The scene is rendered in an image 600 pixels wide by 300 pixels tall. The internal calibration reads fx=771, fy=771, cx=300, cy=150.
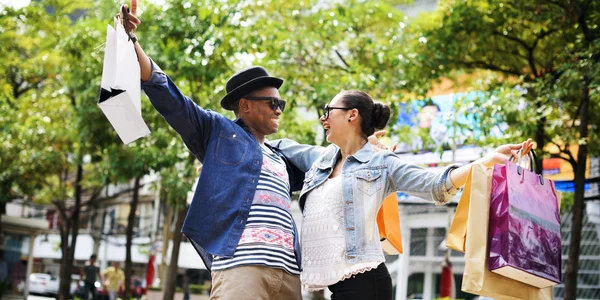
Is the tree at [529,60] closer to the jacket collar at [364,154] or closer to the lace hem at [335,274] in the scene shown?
the jacket collar at [364,154]

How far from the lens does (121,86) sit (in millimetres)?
3301

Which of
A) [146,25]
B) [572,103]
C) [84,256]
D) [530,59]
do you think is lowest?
[84,256]

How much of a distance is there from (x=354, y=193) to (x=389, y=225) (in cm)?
46

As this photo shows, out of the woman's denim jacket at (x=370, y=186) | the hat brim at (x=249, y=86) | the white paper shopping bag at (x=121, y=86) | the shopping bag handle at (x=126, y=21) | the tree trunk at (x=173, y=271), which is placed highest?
the shopping bag handle at (x=126, y=21)

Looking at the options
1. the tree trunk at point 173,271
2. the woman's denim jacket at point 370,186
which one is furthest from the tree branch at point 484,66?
the woman's denim jacket at point 370,186

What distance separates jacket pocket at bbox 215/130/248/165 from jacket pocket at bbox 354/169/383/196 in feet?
1.98

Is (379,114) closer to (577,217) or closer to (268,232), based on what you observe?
(268,232)

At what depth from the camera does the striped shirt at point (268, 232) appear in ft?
12.0

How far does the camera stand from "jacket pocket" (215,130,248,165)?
388 cm

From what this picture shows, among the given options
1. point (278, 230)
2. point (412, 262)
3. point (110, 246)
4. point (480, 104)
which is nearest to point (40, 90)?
point (412, 262)

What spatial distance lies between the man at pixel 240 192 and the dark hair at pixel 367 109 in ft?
1.26

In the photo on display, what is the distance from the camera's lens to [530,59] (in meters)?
11.5

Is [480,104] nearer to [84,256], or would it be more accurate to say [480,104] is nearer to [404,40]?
[404,40]

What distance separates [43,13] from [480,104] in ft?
26.7
